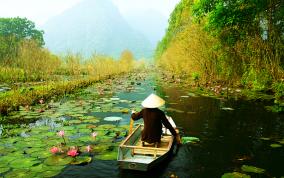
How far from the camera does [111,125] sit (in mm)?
9914

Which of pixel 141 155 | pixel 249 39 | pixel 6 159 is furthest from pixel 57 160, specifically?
pixel 249 39

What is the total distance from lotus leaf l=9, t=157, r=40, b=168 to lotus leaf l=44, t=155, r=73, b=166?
251 mm

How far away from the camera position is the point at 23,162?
20.9 ft

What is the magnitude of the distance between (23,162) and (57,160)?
72cm

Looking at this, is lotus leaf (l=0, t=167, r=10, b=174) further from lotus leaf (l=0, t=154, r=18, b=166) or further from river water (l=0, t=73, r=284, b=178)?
river water (l=0, t=73, r=284, b=178)

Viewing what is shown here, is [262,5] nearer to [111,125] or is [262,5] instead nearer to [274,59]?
[274,59]

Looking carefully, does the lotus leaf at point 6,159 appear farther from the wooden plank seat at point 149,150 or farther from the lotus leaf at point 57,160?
the wooden plank seat at point 149,150

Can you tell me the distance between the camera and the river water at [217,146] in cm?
625

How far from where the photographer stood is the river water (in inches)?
246

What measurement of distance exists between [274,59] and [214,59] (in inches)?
273

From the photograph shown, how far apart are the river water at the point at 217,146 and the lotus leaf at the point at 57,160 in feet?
0.58

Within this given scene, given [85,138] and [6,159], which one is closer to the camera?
[6,159]

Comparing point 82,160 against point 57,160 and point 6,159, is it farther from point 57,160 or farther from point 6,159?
point 6,159

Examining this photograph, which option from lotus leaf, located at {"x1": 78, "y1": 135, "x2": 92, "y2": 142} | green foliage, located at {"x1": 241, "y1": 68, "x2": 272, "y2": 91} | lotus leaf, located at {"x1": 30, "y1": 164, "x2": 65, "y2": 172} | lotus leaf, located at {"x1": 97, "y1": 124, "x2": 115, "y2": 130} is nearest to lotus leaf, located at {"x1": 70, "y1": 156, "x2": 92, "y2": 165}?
lotus leaf, located at {"x1": 30, "y1": 164, "x2": 65, "y2": 172}
